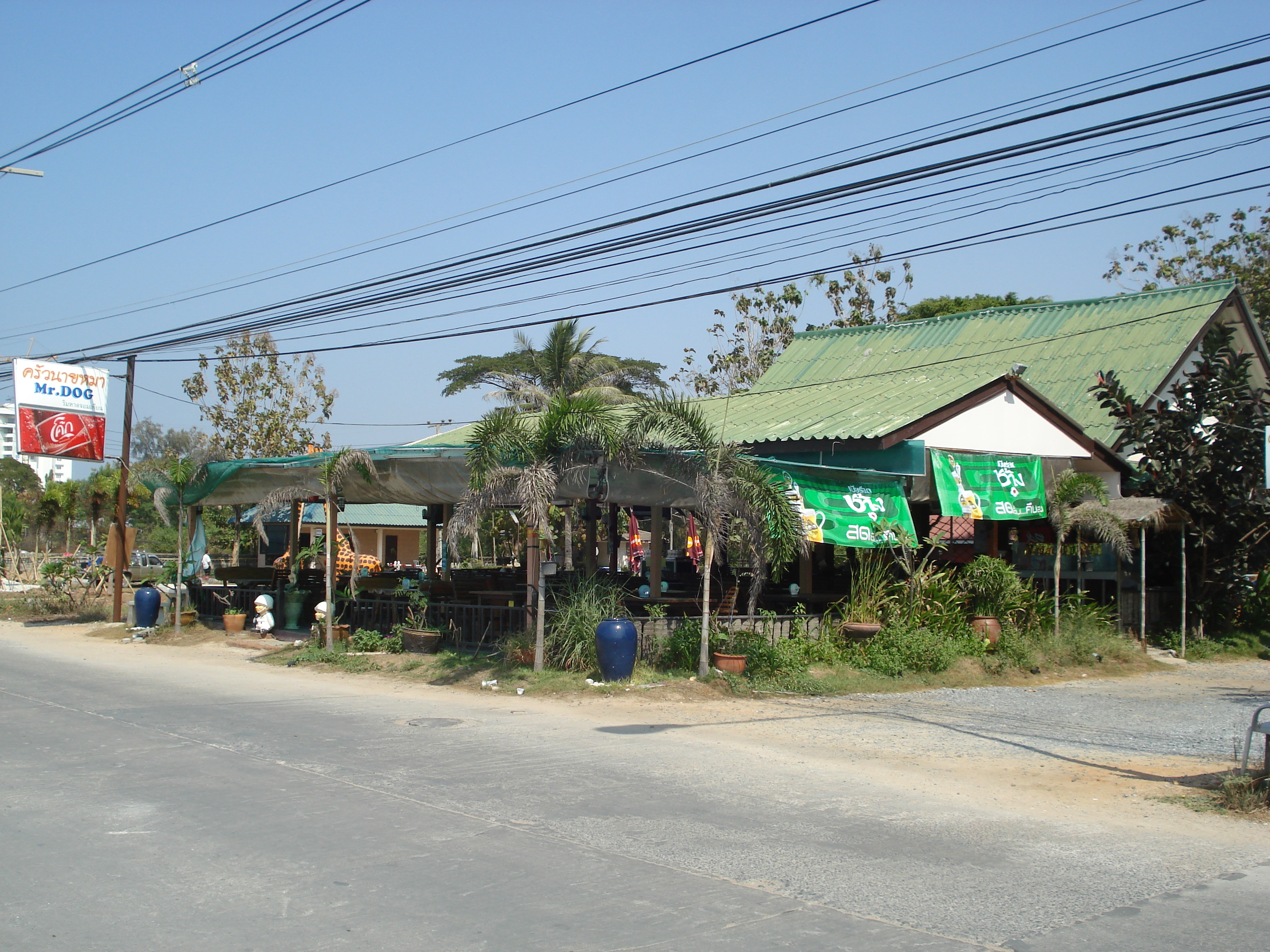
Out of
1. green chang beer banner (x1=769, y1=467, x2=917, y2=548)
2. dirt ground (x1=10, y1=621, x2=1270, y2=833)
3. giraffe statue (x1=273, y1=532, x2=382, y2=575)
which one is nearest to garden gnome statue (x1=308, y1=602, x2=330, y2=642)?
giraffe statue (x1=273, y1=532, x2=382, y2=575)

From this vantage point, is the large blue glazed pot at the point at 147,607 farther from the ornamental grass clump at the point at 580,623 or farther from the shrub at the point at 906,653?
the shrub at the point at 906,653

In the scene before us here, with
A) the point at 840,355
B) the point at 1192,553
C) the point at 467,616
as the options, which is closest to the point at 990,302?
the point at 840,355

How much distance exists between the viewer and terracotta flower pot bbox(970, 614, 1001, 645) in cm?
1625

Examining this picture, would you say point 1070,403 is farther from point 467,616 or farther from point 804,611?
point 467,616

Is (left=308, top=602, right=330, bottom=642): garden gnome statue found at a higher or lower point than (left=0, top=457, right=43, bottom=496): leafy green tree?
lower

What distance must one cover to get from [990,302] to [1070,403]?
79.5 ft

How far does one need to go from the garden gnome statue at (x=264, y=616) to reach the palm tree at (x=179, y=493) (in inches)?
63.5

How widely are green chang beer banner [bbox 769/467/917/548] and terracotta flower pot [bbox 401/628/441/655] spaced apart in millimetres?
6241

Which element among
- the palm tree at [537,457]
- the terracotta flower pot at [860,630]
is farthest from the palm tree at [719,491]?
the terracotta flower pot at [860,630]

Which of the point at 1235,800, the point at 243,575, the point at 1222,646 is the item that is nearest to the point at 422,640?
the point at 243,575

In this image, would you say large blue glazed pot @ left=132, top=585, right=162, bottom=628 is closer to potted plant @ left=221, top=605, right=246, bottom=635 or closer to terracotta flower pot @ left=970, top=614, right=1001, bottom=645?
potted plant @ left=221, top=605, right=246, bottom=635

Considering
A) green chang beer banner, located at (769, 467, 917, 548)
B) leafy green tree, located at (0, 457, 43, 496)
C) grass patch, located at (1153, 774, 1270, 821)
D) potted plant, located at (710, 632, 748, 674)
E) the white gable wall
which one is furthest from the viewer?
leafy green tree, located at (0, 457, 43, 496)

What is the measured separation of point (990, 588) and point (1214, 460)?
19.6ft

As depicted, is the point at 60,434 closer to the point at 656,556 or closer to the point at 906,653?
the point at 656,556
